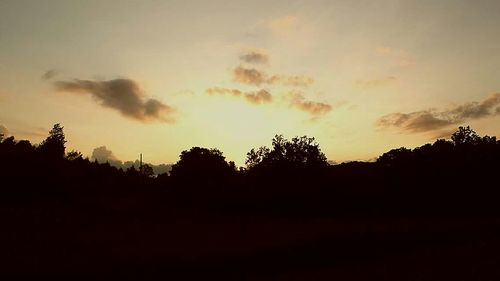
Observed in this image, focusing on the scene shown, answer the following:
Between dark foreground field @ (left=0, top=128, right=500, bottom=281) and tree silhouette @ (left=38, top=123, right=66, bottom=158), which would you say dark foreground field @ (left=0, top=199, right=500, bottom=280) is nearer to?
dark foreground field @ (left=0, top=128, right=500, bottom=281)

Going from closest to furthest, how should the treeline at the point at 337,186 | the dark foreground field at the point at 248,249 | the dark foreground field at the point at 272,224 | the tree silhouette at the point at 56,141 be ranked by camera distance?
the dark foreground field at the point at 248,249, the dark foreground field at the point at 272,224, the treeline at the point at 337,186, the tree silhouette at the point at 56,141

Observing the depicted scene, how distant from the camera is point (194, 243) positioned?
30828 mm

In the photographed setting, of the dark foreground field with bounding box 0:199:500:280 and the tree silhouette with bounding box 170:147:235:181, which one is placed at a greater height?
the tree silhouette with bounding box 170:147:235:181

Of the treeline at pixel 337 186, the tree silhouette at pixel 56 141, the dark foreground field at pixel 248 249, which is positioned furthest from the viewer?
the tree silhouette at pixel 56 141

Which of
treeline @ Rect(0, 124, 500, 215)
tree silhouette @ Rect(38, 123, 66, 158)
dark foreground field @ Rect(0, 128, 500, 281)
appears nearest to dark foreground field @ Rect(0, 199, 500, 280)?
dark foreground field @ Rect(0, 128, 500, 281)

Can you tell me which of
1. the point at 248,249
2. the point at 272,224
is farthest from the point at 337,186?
the point at 248,249

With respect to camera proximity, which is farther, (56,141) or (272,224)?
(56,141)

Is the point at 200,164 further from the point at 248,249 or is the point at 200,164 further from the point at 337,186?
the point at 248,249

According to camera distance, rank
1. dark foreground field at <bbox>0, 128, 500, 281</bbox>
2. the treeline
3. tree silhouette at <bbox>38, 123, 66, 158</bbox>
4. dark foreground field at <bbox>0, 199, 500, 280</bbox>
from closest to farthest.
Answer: dark foreground field at <bbox>0, 199, 500, 280</bbox> < dark foreground field at <bbox>0, 128, 500, 281</bbox> < the treeline < tree silhouette at <bbox>38, 123, 66, 158</bbox>

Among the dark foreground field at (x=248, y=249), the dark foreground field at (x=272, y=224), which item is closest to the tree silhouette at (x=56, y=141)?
the dark foreground field at (x=272, y=224)

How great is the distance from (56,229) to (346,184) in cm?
3846

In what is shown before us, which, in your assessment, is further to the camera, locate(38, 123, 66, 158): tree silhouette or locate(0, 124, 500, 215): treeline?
locate(38, 123, 66, 158): tree silhouette

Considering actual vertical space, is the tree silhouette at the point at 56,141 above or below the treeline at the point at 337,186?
above

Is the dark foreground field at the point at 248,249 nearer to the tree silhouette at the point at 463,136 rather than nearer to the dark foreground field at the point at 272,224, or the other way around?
the dark foreground field at the point at 272,224
